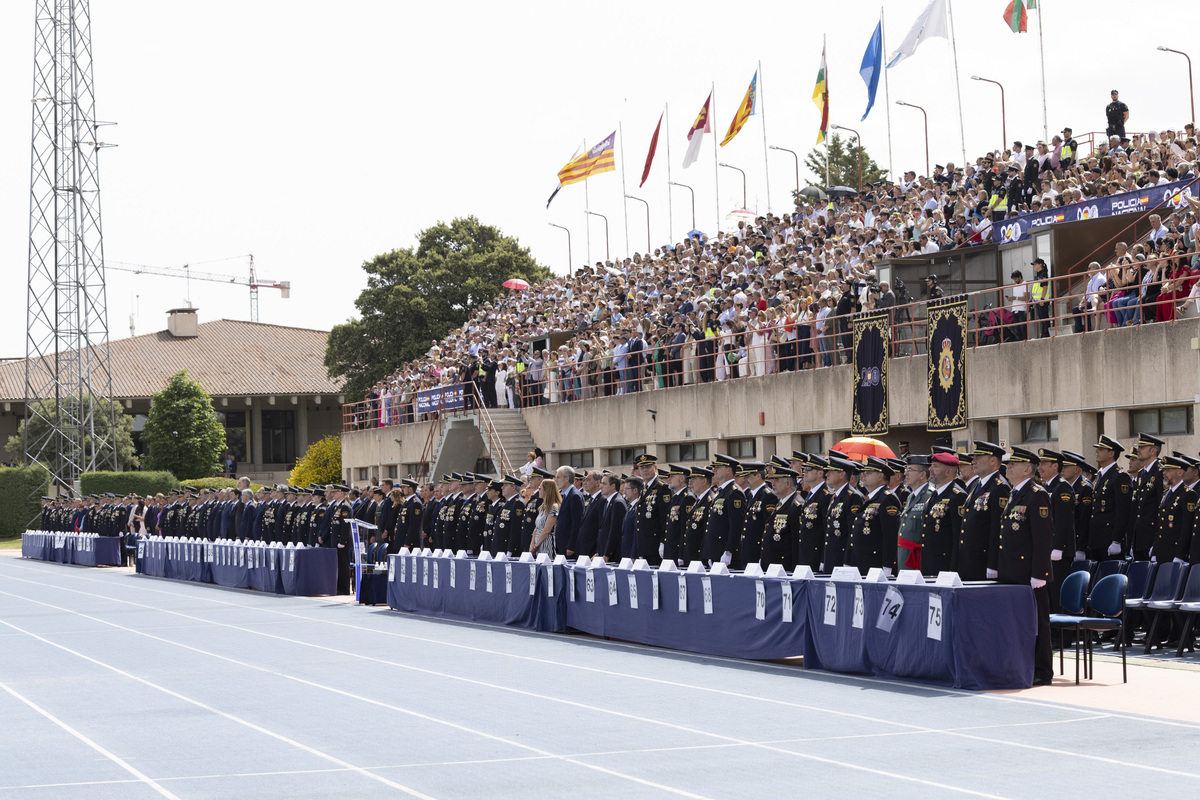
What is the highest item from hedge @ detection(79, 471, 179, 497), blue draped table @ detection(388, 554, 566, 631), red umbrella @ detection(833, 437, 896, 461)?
hedge @ detection(79, 471, 179, 497)

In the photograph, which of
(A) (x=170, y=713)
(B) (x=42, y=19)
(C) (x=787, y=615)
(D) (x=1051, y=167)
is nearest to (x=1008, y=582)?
(C) (x=787, y=615)

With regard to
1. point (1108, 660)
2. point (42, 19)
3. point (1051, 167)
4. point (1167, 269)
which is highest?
point (42, 19)

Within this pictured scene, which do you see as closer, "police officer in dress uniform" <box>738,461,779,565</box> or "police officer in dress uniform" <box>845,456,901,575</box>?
"police officer in dress uniform" <box>845,456,901,575</box>

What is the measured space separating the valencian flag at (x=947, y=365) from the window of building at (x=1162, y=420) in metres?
2.73

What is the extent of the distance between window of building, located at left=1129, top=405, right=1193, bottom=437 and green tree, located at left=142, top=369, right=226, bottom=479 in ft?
166

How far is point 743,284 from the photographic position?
2955 cm

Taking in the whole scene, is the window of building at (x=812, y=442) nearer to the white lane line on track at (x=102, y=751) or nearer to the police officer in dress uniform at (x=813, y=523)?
the police officer in dress uniform at (x=813, y=523)

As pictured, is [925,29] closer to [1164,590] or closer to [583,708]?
[1164,590]

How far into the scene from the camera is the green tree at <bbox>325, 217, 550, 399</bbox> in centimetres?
5803

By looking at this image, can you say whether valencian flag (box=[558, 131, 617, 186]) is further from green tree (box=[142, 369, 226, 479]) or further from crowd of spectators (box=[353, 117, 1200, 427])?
green tree (box=[142, 369, 226, 479])

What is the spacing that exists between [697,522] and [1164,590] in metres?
4.63

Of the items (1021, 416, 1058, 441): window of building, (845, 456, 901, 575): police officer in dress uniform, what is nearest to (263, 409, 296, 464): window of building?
(1021, 416, 1058, 441): window of building

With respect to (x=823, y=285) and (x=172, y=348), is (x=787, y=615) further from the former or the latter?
(x=172, y=348)

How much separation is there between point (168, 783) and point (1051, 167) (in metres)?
19.4
